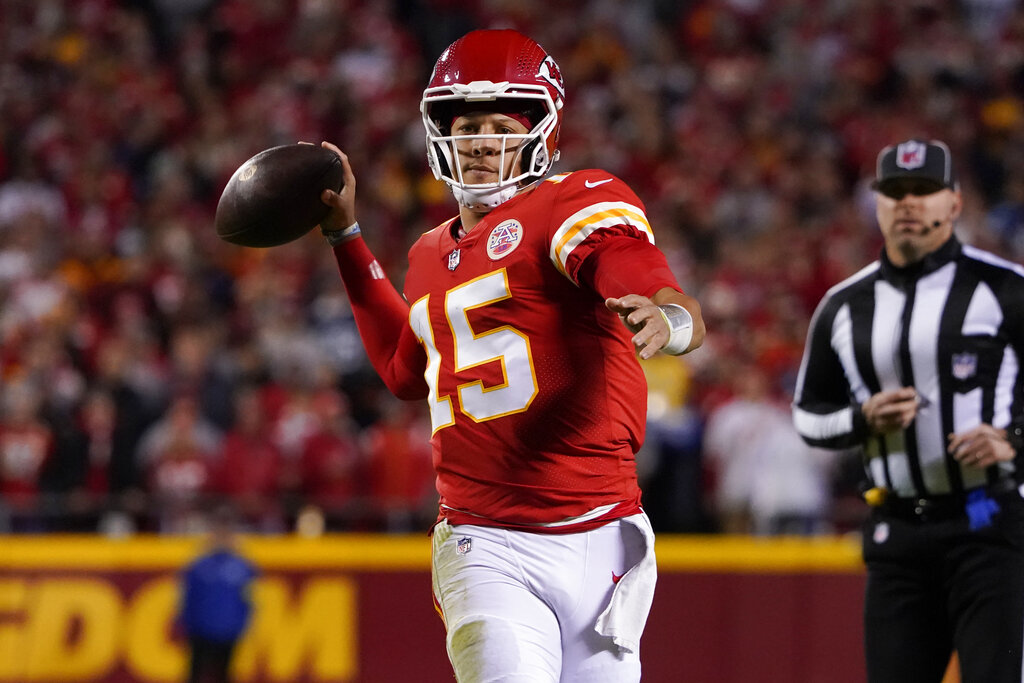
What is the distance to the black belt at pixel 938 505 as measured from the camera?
4.13m

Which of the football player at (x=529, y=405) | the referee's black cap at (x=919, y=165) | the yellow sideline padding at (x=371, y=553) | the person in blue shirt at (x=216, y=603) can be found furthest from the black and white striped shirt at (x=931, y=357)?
the person in blue shirt at (x=216, y=603)

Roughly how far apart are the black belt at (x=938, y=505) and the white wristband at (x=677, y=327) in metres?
1.76

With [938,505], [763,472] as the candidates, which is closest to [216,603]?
[763,472]

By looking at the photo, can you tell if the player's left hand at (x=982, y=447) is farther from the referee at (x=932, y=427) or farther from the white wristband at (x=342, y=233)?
the white wristband at (x=342, y=233)

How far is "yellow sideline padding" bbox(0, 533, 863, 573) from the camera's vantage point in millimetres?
8477

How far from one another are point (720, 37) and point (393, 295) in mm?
10175

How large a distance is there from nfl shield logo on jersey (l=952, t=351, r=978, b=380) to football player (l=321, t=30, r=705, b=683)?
130 centimetres

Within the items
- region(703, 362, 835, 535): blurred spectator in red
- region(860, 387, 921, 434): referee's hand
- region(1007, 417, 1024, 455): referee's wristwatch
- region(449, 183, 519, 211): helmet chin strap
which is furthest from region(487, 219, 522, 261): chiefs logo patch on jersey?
region(703, 362, 835, 535): blurred spectator in red

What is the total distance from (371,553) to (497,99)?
5.78 metres

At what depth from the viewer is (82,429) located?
8805mm

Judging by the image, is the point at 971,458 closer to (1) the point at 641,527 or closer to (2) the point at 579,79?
(1) the point at 641,527

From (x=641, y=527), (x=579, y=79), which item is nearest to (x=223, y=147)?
(x=579, y=79)

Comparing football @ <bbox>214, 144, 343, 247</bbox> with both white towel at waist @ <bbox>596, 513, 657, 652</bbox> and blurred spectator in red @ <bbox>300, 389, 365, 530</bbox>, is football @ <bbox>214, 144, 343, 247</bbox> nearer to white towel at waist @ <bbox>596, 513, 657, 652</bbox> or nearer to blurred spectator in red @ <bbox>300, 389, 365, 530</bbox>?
white towel at waist @ <bbox>596, 513, 657, 652</bbox>

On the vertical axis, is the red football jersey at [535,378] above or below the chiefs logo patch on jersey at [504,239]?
below
